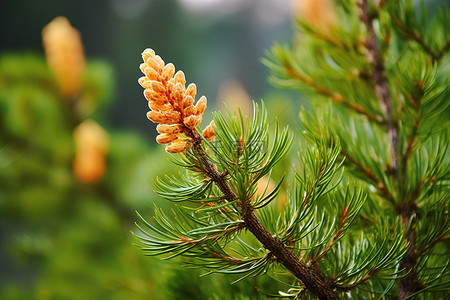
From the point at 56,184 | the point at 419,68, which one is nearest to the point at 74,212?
the point at 56,184

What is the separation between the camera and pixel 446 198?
0.22m

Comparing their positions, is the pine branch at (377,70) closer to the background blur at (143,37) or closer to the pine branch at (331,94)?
the pine branch at (331,94)

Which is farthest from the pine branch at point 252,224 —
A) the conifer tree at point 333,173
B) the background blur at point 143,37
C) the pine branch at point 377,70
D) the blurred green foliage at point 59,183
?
the background blur at point 143,37

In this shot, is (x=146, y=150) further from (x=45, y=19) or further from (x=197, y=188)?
(x=45, y=19)

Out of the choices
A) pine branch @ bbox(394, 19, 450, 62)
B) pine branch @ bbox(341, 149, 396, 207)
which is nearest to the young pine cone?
pine branch @ bbox(341, 149, 396, 207)

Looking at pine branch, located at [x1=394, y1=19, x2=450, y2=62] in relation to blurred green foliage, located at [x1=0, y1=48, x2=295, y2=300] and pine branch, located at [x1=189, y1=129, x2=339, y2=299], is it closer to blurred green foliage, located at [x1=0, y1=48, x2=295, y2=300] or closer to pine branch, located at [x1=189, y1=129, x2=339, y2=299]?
pine branch, located at [x1=189, y1=129, x2=339, y2=299]

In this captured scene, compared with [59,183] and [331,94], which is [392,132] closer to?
[331,94]

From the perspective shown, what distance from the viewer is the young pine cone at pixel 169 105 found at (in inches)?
6.6

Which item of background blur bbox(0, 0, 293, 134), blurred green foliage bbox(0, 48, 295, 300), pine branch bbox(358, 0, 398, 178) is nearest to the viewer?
pine branch bbox(358, 0, 398, 178)

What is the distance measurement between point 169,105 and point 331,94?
20cm

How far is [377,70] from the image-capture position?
310mm

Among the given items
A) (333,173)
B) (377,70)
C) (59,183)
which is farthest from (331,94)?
(59,183)

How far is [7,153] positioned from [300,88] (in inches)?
28.3

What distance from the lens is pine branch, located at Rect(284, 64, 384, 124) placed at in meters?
0.30
